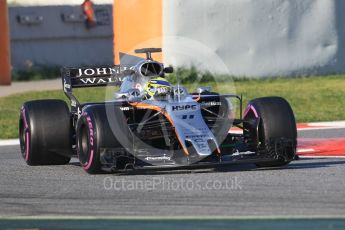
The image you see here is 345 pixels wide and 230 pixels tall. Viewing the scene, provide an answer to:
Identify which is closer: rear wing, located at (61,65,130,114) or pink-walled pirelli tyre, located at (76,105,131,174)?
pink-walled pirelli tyre, located at (76,105,131,174)

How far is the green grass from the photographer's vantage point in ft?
53.7

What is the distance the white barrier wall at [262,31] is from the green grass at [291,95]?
0.34 metres

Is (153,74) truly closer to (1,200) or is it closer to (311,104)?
(1,200)

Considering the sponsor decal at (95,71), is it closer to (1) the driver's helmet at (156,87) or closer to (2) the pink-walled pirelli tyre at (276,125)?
(1) the driver's helmet at (156,87)

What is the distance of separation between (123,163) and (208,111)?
1.20 metres

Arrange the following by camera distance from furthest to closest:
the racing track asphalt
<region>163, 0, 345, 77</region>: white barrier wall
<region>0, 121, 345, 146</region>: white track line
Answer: <region>163, 0, 345, 77</region>: white barrier wall → <region>0, 121, 345, 146</region>: white track line → the racing track asphalt

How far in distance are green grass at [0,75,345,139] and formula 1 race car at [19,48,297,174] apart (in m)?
4.10

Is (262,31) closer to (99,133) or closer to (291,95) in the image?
(291,95)

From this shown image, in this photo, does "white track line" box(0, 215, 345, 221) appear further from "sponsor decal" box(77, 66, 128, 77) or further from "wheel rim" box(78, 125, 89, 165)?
"sponsor decal" box(77, 66, 128, 77)

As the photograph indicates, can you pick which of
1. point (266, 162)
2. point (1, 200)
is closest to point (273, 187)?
point (266, 162)

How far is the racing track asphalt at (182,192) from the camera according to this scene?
7.96 meters

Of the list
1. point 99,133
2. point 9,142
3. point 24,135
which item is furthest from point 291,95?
point 99,133

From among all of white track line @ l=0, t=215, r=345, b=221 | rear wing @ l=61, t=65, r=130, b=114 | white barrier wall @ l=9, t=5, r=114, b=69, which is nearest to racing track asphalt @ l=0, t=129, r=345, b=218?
white track line @ l=0, t=215, r=345, b=221

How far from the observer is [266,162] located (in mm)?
9898
